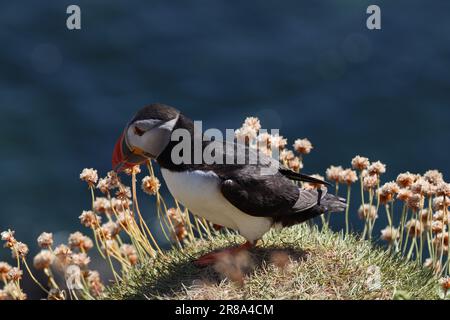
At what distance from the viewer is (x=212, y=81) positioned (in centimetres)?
1370

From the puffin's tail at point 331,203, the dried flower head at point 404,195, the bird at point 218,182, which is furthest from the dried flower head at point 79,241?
the dried flower head at point 404,195

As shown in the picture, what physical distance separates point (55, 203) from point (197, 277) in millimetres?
7471

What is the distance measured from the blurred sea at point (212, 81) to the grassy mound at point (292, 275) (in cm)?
615

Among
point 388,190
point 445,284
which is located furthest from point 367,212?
point 445,284

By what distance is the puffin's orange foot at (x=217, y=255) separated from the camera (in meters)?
5.33

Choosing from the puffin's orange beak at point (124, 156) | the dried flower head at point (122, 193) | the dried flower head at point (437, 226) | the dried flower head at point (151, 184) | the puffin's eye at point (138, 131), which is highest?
the puffin's eye at point (138, 131)

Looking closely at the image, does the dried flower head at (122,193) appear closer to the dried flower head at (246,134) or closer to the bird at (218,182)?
the bird at (218,182)

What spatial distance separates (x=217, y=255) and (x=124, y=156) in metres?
1.01

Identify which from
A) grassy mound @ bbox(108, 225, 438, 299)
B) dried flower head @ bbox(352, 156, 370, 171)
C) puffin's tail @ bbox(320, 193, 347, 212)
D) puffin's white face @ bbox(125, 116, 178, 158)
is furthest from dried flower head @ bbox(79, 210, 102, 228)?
dried flower head @ bbox(352, 156, 370, 171)

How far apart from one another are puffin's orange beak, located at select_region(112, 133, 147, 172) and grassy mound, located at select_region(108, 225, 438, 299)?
796 mm

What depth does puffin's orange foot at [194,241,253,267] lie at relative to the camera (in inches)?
210

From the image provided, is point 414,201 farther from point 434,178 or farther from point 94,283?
point 94,283
